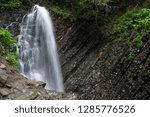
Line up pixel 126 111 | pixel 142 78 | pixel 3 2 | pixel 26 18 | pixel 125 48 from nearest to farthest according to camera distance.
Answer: pixel 126 111 < pixel 142 78 < pixel 125 48 < pixel 26 18 < pixel 3 2

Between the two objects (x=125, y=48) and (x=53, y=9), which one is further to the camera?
(x=53, y=9)

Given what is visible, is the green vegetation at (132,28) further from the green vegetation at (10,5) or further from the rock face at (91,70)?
the green vegetation at (10,5)

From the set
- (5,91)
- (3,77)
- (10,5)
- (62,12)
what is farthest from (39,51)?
(5,91)

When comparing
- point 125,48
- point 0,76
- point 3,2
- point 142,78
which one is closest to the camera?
point 0,76

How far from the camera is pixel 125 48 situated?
12859 millimetres

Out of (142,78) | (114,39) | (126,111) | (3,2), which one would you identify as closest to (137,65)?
(142,78)

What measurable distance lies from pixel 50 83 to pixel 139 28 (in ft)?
16.0

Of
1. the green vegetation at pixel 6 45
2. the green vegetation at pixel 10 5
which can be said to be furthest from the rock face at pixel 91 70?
the green vegetation at pixel 10 5

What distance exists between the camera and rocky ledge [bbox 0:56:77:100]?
7.38m

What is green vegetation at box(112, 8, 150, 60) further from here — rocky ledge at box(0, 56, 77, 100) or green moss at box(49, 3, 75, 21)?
Result: rocky ledge at box(0, 56, 77, 100)

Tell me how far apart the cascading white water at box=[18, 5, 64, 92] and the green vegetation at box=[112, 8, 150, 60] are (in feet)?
10.8

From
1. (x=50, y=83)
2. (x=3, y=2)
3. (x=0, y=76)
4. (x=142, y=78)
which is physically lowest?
(x=50, y=83)

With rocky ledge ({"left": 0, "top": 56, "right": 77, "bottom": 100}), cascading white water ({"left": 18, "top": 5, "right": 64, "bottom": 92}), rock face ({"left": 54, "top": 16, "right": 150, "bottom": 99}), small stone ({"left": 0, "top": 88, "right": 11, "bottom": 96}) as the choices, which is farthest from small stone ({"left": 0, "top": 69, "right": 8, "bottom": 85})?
cascading white water ({"left": 18, "top": 5, "right": 64, "bottom": 92})

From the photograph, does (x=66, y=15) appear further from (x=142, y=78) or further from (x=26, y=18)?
(x=142, y=78)
